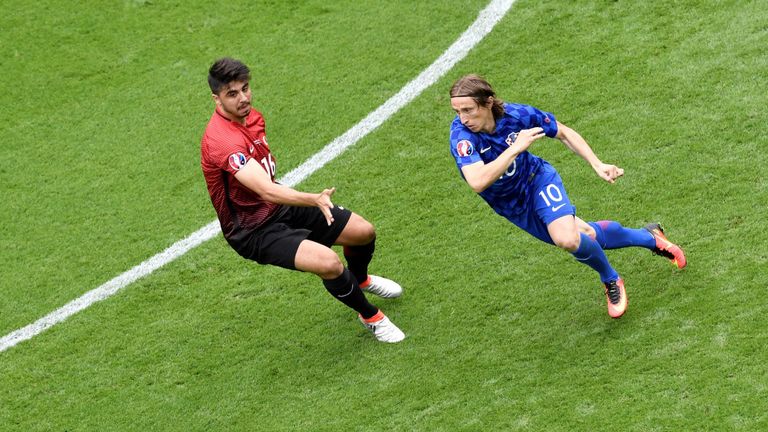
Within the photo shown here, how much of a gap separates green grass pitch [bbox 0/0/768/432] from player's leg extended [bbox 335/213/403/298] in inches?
A: 7.6


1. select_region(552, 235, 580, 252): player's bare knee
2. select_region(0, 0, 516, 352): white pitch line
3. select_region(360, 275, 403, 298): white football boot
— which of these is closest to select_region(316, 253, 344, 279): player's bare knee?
select_region(360, 275, 403, 298): white football boot

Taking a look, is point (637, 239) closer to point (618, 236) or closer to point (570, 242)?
point (618, 236)

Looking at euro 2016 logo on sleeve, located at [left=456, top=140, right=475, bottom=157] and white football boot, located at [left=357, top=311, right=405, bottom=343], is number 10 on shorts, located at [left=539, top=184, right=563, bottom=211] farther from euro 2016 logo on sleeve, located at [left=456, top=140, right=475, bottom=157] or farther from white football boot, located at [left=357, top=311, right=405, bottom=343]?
white football boot, located at [left=357, top=311, right=405, bottom=343]

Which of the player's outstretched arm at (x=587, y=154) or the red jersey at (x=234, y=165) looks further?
the red jersey at (x=234, y=165)

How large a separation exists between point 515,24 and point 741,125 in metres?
2.71

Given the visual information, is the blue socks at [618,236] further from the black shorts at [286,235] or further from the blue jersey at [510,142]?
the black shorts at [286,235]

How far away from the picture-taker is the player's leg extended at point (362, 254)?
287 inches

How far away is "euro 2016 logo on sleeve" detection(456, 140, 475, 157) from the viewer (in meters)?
6.53

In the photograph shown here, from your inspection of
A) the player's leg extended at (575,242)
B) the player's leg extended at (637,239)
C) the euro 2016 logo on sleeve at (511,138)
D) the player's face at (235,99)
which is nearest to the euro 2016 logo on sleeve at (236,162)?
the player's face at (235,99)

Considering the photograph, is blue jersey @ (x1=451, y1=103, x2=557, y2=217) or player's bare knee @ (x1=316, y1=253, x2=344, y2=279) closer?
blue jersey @ (x1=451, y1=103, x2=557, y2=217)

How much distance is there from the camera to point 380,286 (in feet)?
24.9

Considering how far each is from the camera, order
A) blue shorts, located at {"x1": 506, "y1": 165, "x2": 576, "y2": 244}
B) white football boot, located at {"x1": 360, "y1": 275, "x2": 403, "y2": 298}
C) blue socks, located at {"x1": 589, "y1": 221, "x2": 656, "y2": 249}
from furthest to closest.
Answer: white football boot, located at {"x1": 360, "y1": 275, "x2": 403, "y2": 298}
blue socks, located at {"x1": 589, "y1": 221, "x2": 656, "y2": 249}
blue shorts, located at {"x1": 506, "y1": 165, "x2": 576, "y2": 244}

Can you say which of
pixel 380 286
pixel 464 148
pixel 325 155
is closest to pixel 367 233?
pixel 380 286

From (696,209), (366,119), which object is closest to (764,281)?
(696,209)
